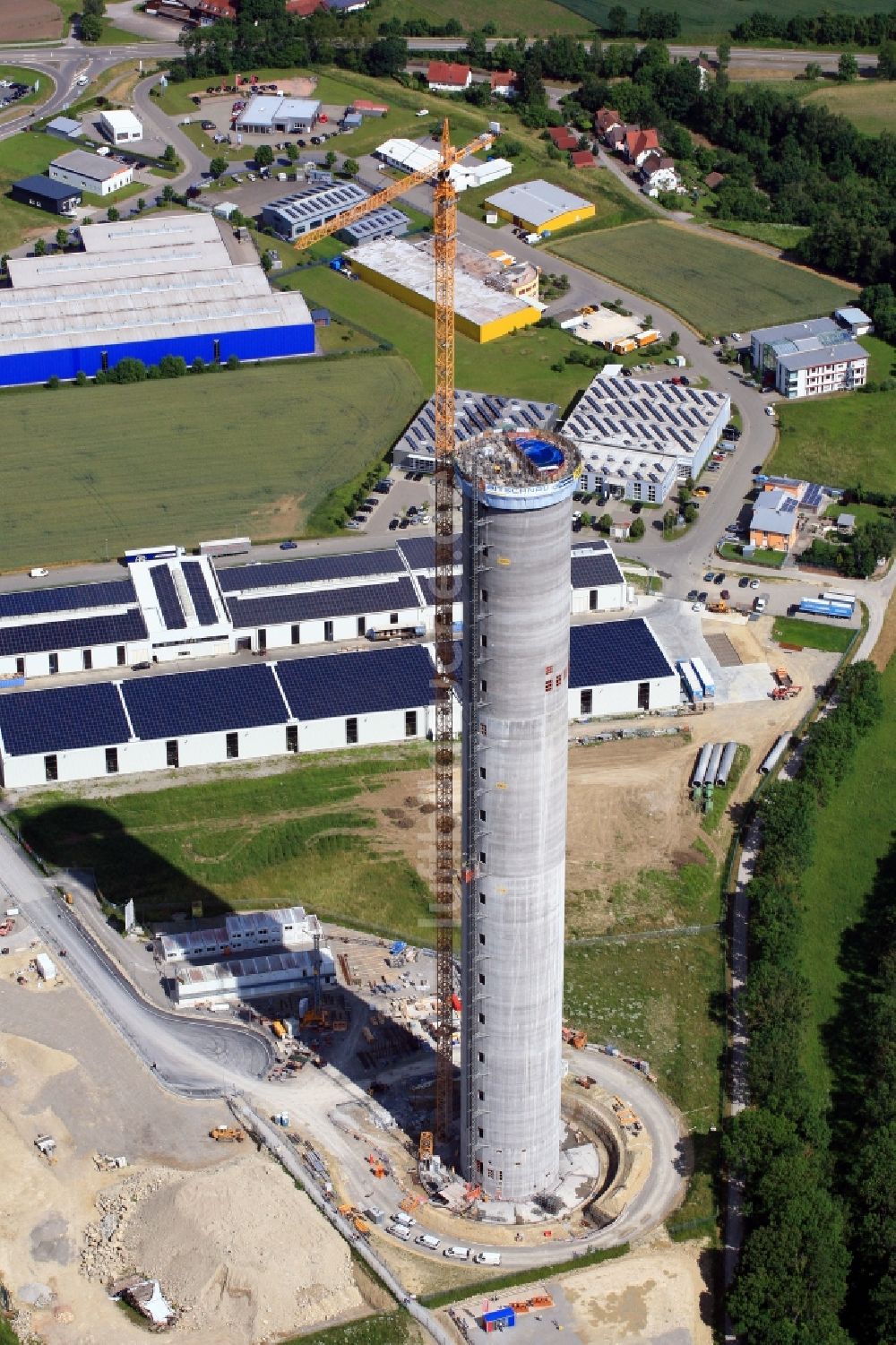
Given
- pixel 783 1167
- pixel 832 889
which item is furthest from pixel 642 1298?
pixel 832 889

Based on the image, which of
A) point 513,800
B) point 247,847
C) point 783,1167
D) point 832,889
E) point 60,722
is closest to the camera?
point 513,800

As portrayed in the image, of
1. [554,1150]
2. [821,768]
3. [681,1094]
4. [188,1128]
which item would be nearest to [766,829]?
[821,768]

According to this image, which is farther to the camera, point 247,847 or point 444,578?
point 247,847

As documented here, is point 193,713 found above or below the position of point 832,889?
above

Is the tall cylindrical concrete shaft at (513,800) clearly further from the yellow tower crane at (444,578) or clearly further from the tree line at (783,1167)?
the tree line at (783,1167)

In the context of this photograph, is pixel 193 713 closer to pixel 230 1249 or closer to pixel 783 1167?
pixel 230 1249

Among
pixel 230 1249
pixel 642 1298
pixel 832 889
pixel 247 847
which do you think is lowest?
pixel 642 1298
